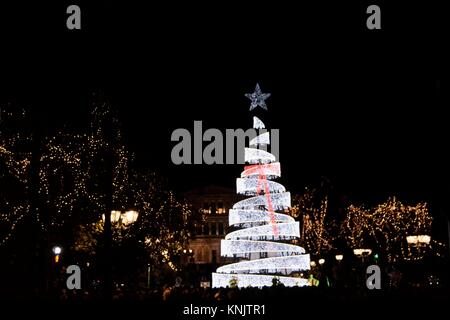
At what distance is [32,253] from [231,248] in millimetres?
16968

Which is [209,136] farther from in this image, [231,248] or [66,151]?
[231,248]

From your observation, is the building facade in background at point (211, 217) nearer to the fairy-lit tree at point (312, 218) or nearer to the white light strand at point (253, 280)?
the fairy-lit tree at point (312, 218)

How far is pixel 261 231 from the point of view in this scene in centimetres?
3644

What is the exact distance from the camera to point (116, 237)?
90.8 ft

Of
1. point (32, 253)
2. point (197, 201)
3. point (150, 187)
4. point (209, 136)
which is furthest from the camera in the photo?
point (197, 201)

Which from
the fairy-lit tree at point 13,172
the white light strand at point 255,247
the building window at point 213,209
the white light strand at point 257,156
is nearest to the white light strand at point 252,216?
the white light strand at point 255,247

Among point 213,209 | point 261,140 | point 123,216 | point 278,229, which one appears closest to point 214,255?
point 213,209

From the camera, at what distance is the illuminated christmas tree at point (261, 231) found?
3597cm

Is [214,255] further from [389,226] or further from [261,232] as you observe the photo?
[261,232]

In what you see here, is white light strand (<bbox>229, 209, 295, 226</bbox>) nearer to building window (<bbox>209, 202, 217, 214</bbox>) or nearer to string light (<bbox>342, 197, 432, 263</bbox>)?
string light (<bbox>342, 197, 432, 263</bbox>)

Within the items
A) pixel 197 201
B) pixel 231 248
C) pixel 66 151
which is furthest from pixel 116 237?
pixel 197 201

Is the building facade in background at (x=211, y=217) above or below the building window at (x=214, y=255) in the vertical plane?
above

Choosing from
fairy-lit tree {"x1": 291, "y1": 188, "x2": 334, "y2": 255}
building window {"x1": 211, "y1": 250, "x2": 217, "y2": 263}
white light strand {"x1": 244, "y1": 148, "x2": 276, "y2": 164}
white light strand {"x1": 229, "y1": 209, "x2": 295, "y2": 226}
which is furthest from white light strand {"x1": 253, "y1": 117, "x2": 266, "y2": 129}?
building window {"x1": 211, "y1": 250, "x2": 217, "y2": 263}

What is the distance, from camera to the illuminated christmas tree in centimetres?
3597
